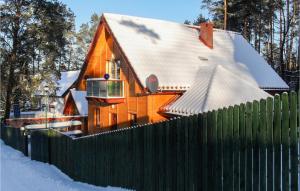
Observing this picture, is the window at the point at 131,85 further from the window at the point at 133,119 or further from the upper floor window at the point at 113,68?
the upper floor window at the point at 113,68

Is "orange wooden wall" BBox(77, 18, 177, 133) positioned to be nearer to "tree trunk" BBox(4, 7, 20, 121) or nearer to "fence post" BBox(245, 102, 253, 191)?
"tree trunk" BBox(4, 7, 20, 121)

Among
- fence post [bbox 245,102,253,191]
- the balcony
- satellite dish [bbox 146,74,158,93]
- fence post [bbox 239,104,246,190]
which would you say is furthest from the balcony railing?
fence post [bbox 245,102,253,191]

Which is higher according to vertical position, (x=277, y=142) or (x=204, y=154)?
(x=277, y=142)

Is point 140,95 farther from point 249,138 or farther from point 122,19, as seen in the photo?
point 249,138

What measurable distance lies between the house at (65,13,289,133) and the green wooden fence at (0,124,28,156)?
5087 millimetres

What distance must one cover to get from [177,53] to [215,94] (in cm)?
565

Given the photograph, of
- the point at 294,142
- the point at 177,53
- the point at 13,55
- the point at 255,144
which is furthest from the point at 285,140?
the point at 13,55

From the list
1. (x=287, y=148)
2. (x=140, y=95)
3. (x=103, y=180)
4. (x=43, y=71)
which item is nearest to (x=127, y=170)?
(x=103, y=180)

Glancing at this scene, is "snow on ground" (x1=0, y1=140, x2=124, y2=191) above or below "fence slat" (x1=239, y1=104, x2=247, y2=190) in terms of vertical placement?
below

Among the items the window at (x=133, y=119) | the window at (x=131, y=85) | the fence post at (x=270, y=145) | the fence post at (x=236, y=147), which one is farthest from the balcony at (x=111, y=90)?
the fence post at (x=270, y=145)

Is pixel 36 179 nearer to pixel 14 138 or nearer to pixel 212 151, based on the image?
pixel 212 151

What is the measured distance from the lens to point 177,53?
2231cm

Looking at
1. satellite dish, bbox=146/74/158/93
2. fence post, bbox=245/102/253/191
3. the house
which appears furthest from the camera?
the house

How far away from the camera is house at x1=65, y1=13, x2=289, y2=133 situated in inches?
728
